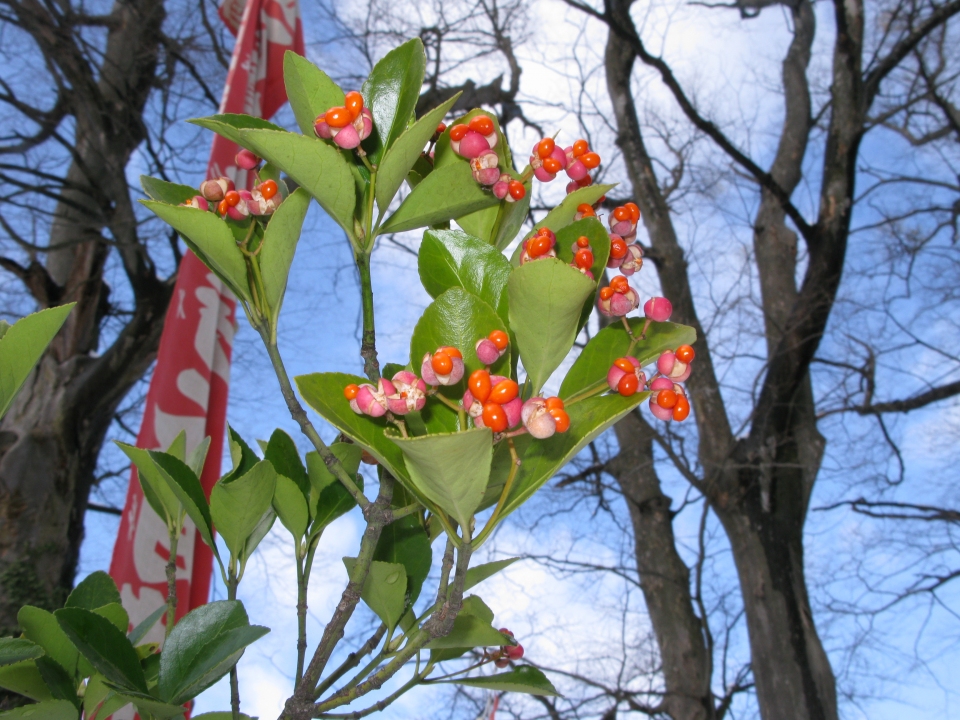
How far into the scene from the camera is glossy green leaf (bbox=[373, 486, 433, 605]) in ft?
1.62

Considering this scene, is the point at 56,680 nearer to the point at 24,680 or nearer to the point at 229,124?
the point at 24,680

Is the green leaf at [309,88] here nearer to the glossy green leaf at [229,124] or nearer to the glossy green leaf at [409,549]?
the glossy green leaf at [229,124]

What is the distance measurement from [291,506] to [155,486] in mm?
131

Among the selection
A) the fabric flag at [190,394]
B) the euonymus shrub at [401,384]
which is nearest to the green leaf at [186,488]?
the euonymus shrub at [401,384]

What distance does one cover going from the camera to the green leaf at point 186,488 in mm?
413

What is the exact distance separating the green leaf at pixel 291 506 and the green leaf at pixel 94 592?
0.20 meters

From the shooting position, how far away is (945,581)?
230 cm

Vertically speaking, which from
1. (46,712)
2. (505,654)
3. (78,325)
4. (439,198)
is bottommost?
(46,712)

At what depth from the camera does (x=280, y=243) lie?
392mm

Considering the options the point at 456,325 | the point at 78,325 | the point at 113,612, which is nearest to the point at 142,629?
the point at 113,612

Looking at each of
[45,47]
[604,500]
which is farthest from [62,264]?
[604,500]

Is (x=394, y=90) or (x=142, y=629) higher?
(x=394, y=90)

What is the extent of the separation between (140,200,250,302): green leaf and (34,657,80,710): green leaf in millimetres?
281

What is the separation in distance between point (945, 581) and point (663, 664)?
1077 mm
